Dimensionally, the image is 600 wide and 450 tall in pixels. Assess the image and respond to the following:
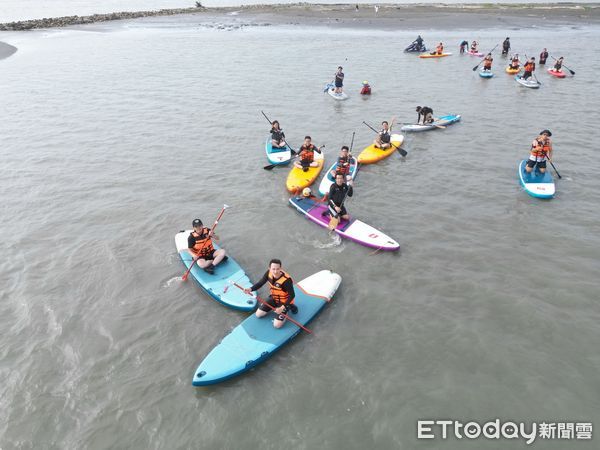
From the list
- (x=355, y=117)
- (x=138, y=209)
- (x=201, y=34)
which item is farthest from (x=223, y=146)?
(x=201, y=34)

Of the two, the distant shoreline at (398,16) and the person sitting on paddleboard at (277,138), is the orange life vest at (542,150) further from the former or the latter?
the distant shoreline at (398,16)

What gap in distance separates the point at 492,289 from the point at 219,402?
7.38m

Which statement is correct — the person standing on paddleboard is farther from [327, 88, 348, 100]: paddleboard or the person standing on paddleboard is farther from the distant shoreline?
the distant shoreline

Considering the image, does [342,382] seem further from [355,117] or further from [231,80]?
[231,80]

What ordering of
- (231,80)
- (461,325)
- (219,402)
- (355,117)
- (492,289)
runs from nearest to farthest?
(219,402) → (461,325) → (492,289) → (355,117) → (231,80)

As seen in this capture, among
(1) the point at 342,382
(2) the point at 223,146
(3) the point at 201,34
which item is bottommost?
(1) the point at 342,382

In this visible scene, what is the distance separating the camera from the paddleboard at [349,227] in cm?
1184

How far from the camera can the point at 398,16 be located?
2363 inches

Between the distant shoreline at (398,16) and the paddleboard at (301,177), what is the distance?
151 feet

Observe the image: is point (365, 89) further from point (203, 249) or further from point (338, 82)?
point (203, 249)

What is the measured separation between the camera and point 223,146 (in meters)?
19.3

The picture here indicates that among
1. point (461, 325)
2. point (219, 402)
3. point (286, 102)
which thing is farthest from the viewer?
point (286, 102)

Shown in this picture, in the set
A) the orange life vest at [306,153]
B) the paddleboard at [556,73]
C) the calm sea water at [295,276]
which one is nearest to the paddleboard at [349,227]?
the calm sea water at [295,276]

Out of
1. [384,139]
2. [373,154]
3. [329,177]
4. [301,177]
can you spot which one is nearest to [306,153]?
[301,177]
